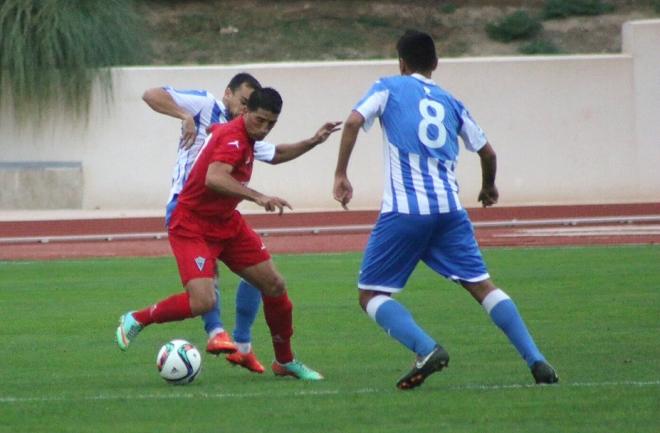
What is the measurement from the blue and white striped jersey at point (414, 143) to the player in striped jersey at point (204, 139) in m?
0.79

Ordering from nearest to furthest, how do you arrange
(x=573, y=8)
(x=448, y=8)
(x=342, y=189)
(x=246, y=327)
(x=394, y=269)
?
(x=342, y=189) < (x=394, y=269) < (x=246, y=327) < (x=573, y=8) < (x=448, y=8)

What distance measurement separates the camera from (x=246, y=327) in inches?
367

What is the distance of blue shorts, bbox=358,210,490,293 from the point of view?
8.12 meters

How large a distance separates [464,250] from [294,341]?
2932mm

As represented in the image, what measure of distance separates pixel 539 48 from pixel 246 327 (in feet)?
107

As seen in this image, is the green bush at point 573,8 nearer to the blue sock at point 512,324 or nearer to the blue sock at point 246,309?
the blue sock at point 246,309

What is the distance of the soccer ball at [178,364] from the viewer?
8.56 m

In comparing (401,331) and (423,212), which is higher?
(423,212)

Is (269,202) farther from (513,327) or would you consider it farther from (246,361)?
(513,327)

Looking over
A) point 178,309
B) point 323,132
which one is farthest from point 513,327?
point 178,309

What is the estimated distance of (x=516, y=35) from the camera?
4284 cm

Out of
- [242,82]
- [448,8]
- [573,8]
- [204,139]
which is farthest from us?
[448,8]

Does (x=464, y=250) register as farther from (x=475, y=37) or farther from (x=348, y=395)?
(x=475, y=37)

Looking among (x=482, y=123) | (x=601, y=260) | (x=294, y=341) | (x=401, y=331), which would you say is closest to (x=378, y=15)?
(x=482, y=123)
